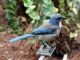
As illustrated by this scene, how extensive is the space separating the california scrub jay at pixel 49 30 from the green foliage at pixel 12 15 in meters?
1.81

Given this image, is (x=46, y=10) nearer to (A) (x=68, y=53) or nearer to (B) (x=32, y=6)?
(B) (x=32, y=6)

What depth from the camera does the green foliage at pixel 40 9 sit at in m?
6.56

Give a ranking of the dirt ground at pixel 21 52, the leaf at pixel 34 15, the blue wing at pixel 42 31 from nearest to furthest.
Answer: the blue wing at pixel 42 31 → the dirt ground at pixel 21 52 → the leaf at pixel 34 15

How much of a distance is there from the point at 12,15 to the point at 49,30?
2.13 meters

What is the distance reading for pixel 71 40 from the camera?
639 cm

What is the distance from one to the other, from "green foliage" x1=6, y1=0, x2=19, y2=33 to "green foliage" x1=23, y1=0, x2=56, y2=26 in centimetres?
130

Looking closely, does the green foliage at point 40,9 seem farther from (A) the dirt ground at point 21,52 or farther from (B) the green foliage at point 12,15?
(B) the green foliage at point 12,15

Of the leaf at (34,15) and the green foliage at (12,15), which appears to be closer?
the leaf at (34,15)

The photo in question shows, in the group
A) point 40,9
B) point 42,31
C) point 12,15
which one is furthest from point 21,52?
point 12,15

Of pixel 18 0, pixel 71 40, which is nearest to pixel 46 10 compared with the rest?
pixel 71 40

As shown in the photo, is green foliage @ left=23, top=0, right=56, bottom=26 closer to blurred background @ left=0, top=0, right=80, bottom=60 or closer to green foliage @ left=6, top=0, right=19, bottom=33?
blurred background @ left=0, top=0, right=80, bottom=60

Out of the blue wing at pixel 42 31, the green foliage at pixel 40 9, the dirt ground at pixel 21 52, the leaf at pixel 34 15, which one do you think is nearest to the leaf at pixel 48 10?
the green foliage at pixel 40 9

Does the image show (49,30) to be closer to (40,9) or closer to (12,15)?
(40,9)

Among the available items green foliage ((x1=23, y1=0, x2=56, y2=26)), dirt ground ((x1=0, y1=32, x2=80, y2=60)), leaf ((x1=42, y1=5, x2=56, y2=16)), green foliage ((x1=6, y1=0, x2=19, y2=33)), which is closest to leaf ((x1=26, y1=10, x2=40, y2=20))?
green foliage ((x1=23, y1=0, x2=56, y2=26))
